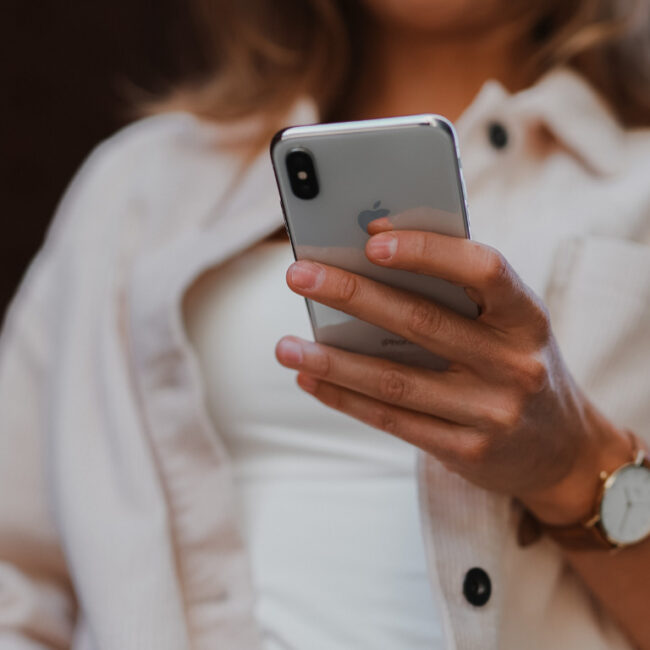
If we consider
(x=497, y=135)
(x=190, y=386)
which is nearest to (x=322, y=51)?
(x=497, y=135)

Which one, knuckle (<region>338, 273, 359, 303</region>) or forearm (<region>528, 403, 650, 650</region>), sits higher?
knuckle (<region>338, 273, 359, 303</region>)

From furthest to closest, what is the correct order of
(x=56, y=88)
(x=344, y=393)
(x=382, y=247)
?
(x=56, y=88) → (x=344, y=393) → (x=382, y=247)

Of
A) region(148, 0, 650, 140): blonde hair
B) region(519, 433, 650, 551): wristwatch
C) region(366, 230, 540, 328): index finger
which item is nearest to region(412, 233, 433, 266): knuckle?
region(366, 230, 540, 328): index finger

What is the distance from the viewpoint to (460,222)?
392mm

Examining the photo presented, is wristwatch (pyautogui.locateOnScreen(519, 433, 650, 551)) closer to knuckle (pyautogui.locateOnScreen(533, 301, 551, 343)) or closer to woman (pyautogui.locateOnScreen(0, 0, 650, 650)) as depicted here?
woman (pyautogui.locateOnScreen(0, 0, 650, 650))

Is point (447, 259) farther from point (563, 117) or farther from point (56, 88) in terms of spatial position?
point (56, 88)

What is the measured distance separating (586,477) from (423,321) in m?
0.19

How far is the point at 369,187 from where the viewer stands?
0.40 metres

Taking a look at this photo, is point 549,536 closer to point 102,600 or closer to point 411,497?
point 411,497

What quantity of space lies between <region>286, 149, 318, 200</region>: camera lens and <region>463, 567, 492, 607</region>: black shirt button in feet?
0.91

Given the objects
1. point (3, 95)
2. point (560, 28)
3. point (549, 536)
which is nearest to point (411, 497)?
point (549, 536)

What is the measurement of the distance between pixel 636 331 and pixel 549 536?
0.17 metres

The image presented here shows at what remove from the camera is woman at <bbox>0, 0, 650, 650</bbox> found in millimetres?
453

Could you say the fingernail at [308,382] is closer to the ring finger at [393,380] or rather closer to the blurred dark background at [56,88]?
the ring finger at [393,380]
